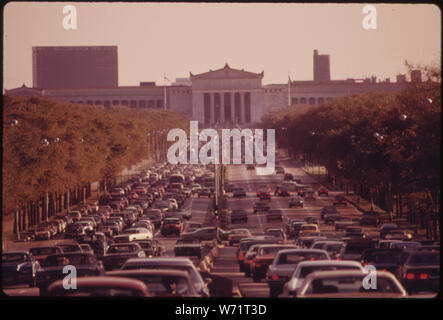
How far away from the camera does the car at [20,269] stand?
61.8ft

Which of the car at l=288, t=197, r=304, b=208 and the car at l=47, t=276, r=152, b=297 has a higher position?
the car at l=47, t=276, r=152, b=297

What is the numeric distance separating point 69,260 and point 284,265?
466 centimetres

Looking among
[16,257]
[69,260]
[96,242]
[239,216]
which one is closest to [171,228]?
[239,216]

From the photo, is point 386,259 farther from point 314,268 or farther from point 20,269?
point 20,269

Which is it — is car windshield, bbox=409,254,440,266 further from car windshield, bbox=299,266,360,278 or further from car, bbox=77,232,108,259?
car, bbox=77,232,108,259

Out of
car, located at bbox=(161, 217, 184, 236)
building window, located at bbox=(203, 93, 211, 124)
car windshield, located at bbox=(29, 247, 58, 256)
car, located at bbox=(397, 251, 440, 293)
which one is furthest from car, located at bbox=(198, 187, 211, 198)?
building window, located at bbox=(203, 93, 211, 124)

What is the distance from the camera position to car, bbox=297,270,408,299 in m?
8.59

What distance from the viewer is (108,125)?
8588 cm

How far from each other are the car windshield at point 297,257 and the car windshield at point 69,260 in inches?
146

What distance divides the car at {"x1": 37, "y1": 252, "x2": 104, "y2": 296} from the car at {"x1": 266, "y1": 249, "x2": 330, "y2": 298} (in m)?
2.61

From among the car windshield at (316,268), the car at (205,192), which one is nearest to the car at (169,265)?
the car windshield at (316,268)

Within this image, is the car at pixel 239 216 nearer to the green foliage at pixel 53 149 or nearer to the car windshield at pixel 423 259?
the green foliage at pixel 53 149

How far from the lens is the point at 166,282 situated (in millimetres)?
8844
